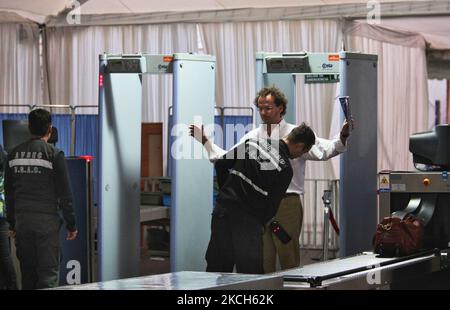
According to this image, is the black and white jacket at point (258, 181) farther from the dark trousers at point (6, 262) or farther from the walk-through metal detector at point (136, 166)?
the dark trousers at point (6, 262)

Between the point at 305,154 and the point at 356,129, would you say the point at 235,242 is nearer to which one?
the point at 305,154

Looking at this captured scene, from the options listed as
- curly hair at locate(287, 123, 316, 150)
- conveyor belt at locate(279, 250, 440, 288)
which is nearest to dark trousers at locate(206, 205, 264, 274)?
conveyor belt at locate(279, 250, 440, 288)

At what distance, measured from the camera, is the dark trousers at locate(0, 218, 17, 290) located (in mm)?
7527

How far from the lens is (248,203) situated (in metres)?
5.81

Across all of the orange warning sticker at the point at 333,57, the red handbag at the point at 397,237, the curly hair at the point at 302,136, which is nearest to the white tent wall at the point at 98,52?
the orange warning sticker at the point at 333,57

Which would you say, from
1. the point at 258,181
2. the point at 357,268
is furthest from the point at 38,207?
the point at 357,268

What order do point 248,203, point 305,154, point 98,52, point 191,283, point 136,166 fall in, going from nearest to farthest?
point 191,283, point 248,203, point 305,154, point 136,166, point 98,52

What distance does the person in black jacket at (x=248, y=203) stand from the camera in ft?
19.1

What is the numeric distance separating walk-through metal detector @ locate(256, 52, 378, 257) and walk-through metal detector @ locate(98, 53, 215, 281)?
0.59 meters

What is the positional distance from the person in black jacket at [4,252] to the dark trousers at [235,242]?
230 cm

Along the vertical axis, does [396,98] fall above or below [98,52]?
below

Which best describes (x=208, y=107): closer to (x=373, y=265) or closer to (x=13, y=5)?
(x=373, y=265)

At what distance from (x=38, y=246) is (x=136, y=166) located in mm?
1587
